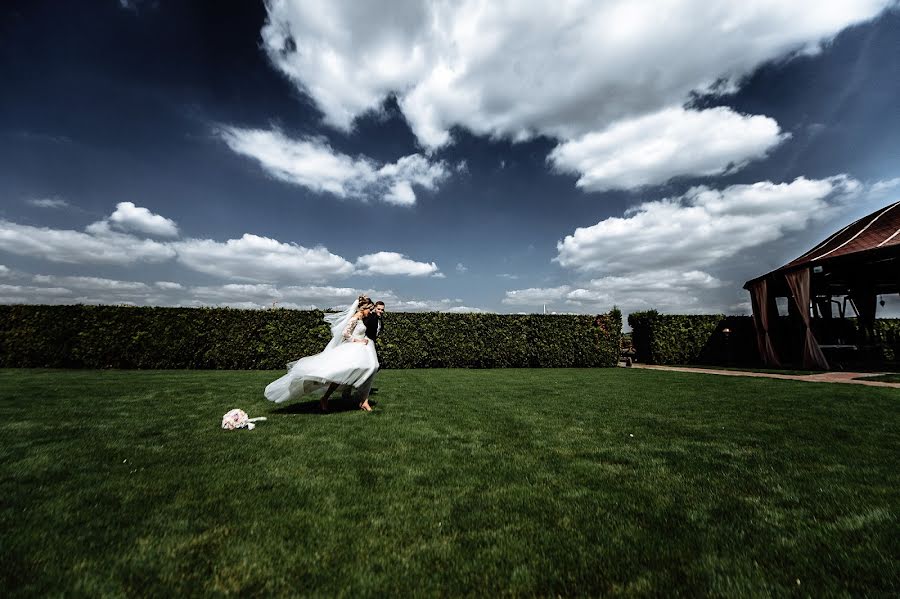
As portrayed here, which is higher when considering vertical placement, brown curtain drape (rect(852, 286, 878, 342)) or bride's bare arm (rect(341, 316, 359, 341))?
brown curtain drape (rect(852, 286, 878, 342))

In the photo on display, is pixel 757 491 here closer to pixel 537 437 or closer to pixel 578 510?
pixel 578 510

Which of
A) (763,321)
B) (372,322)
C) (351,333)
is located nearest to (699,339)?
(763,321)

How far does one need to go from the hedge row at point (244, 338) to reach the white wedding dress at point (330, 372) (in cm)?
1032

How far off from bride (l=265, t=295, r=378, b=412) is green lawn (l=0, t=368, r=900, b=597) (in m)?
0.59

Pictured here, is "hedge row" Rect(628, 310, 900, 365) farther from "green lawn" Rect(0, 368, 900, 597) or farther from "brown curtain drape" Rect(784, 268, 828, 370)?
"green lawn" Rect(0, 368, 900, 597)

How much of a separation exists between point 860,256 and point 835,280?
5.67 meters

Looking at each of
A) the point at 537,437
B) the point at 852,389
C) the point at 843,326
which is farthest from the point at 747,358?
the point at 537,437

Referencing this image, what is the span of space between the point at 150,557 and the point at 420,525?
70.1 inches

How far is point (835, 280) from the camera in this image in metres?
19.1

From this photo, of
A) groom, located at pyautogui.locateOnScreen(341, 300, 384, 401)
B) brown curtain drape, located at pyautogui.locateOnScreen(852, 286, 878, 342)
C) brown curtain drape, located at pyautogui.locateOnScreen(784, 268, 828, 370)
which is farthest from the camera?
brown curtain drape, located at pyautogui.locateOnScreen(852, 286, 878, 342)

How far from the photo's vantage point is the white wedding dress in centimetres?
704

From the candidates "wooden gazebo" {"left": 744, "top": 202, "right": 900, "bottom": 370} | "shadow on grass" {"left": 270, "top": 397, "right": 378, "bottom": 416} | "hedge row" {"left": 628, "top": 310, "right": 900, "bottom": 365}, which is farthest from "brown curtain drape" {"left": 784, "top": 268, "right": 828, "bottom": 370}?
"shadow on grass" {"left": 270, "top": 397, "right": 378, "bottom": 416}

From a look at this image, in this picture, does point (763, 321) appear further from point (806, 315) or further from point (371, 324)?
point (371, 324)

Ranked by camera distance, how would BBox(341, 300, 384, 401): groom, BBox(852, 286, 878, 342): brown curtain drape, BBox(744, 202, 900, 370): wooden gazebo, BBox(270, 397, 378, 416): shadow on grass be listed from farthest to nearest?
1. BBox(852, 286, 878, 342): brown curtain drape
2. BBox(744, 202, 900, 370): wooden gazebo
3. BBox(341, 300, 384, 401): groom
4. BBox(270, 397, 378, 416): shadow on grass
